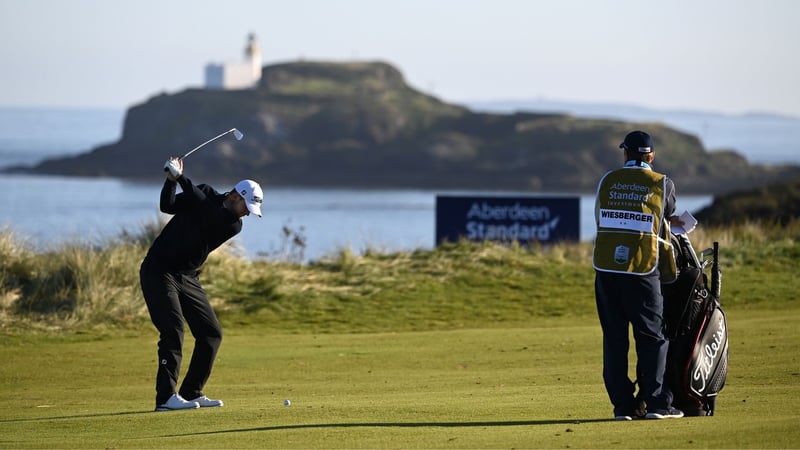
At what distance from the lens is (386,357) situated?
1758 centimetres

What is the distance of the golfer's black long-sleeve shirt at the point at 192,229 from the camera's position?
11.9m

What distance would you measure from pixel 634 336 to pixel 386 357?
24.6 feet

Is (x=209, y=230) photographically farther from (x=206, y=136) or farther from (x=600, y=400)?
(x=206, y=136)

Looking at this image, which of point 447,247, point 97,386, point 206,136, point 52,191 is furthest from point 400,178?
point 97,386

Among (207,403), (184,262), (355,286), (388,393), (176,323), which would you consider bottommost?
(355,286)

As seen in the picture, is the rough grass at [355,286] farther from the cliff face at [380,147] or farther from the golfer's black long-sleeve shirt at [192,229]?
the cliff face at [380,147]

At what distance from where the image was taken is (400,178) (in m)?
161

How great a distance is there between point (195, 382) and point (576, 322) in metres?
10.3

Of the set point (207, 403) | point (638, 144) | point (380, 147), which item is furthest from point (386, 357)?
point (380, 147)

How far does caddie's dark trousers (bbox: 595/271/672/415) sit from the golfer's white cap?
321cm

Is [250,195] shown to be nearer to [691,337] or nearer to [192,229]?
[192,229]

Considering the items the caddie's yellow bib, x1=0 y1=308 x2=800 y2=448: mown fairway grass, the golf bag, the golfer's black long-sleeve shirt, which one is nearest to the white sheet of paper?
the golf bag

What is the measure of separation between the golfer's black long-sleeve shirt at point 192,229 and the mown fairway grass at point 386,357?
4.43 ft

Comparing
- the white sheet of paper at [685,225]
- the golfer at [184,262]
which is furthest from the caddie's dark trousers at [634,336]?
the golfer at [184,262]
